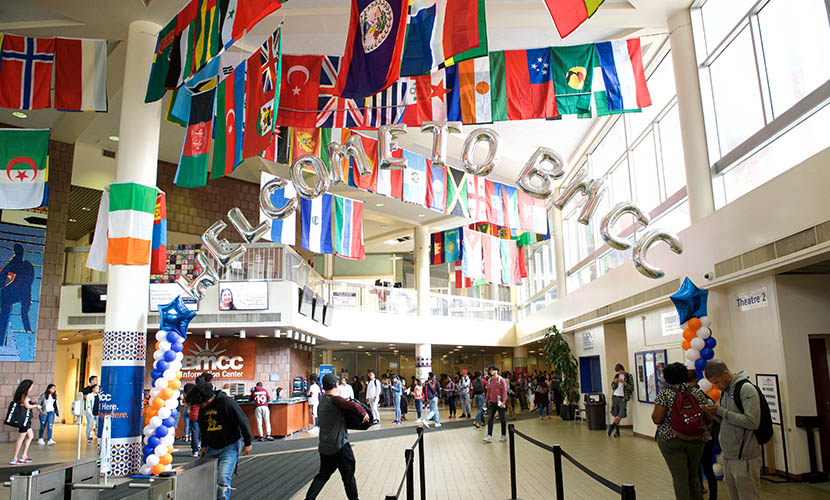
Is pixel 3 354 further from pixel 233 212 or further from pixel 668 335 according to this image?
pixel 668 335

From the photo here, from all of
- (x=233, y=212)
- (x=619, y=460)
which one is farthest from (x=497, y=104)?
(x=619, y=460)

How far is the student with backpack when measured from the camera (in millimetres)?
5348

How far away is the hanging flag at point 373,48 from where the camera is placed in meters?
6.79

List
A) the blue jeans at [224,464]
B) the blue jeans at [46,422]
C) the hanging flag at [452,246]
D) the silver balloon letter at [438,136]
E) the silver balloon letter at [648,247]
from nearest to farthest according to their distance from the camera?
the blue jeans at [224,464]
the silver balloon letter at [648,247]
the silver balloon letter at [438,136]
the blue jeans at [46,422]
the hanging flag at [452,246]

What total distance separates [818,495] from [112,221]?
1101cm

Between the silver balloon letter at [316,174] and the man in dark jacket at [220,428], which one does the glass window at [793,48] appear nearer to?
the silver balloon letter at [316,174]

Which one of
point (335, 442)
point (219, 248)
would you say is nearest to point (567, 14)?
point (335, 442)

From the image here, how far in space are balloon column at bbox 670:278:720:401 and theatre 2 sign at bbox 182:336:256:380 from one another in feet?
42.0

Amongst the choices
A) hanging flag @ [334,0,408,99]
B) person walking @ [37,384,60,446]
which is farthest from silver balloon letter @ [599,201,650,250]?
person walking @ [37,384,60,446]

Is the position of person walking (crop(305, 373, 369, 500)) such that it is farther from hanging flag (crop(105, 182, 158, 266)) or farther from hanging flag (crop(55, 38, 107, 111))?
hanging flag (crop(55, 38, 107, 111))

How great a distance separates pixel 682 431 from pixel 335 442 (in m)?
3.15

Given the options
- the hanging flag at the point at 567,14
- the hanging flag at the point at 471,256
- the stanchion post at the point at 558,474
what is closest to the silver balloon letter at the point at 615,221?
the hanging flag at the point at 567,14

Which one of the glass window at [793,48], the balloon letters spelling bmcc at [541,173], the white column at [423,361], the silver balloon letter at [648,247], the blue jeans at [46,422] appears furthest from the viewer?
the white column at [423,361]

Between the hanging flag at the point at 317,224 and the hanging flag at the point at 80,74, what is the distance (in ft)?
13.3
